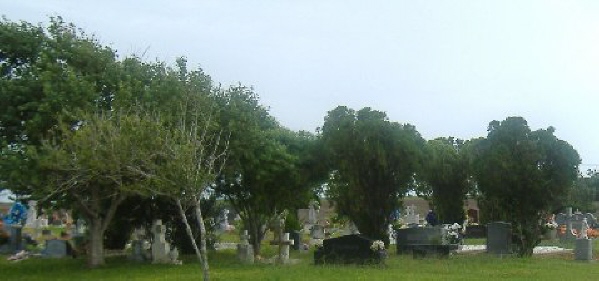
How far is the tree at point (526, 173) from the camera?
2709 centimetres

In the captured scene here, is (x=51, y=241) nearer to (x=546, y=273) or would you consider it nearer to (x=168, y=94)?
(x=168, y=94)

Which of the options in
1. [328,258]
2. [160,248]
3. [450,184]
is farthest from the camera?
[450,184]

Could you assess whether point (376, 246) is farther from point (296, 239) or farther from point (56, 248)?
point (56, 248)

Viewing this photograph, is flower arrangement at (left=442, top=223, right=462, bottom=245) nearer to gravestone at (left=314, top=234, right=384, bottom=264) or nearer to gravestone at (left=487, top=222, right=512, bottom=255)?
gravestone at (left=487, top=222, right=512, bottom=255)

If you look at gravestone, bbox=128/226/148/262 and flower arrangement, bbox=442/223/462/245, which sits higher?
flower arrangement, bbox=442/223/462/245

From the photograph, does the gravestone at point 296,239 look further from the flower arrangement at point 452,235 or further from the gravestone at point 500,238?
the gravestone at point 500,238

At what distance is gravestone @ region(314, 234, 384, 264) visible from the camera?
2247 centimetres

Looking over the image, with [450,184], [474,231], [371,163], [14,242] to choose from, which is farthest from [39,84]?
[474,231]

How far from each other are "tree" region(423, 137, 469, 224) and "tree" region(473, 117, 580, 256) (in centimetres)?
932

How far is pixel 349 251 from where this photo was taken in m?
23.0

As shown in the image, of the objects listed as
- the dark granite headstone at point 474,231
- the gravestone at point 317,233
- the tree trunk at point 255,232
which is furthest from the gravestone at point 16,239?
the dark granite headstone at point 474,231

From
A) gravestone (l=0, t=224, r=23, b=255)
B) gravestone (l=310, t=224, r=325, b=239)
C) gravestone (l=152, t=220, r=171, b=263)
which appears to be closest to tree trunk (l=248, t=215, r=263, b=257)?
gravestone (l=152, t=220, r=171, b=263)

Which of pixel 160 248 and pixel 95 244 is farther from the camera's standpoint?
pixel 160 248

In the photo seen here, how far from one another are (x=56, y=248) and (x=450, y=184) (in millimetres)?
18912
